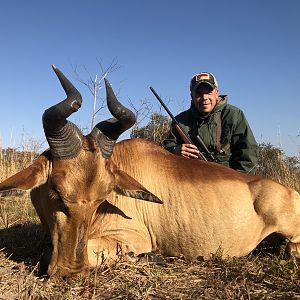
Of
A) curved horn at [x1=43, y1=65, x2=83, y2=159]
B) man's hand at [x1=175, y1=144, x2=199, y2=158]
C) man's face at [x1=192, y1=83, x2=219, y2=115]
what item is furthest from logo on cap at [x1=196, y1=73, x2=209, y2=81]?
curved horn at [x1=43, y1=65, x2=83, y2=159]

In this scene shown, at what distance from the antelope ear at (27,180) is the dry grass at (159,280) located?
0.77 m

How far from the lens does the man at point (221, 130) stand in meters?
7.77

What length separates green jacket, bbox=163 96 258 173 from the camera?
7750 millimetres

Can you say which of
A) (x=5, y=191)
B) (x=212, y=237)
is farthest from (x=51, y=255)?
(x=212, y=237)

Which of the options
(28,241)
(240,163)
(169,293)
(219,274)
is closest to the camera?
(169,293)

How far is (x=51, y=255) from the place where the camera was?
4.13 m

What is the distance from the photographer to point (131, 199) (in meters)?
5.16

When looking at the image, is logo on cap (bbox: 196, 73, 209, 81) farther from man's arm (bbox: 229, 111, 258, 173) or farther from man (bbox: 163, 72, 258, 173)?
man's arm (bbox: 229, 111, 258, 173)

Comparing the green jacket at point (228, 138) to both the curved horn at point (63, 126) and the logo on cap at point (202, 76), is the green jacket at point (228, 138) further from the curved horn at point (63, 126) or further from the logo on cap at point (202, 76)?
the curved horn at point (63, 126)

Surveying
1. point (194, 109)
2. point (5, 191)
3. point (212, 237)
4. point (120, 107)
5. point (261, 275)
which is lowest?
point (261, 275)

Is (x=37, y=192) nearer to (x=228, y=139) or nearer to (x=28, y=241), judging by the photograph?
(x=28, y=241)

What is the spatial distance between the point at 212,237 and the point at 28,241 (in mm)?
2449

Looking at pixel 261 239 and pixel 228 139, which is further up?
pixel 228 139

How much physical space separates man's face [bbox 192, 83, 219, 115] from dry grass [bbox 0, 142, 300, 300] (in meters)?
3.23
